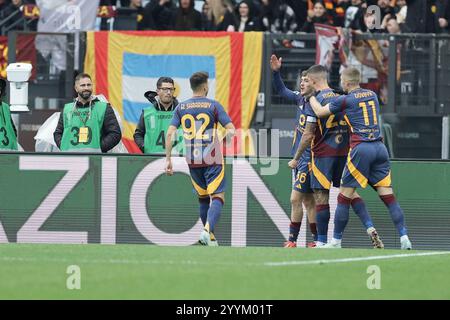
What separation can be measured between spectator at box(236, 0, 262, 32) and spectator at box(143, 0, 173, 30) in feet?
4.27

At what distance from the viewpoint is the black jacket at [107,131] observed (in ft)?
55.8

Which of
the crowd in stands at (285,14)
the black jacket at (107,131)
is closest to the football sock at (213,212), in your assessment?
the black jacket at (107,131)

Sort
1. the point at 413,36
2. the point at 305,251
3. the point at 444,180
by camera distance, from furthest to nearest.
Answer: the point at 413,36
the point at 444,180
the point at 305,251

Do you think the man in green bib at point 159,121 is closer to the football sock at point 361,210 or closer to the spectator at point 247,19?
the football sock at point 361,210

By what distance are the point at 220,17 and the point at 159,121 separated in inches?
267

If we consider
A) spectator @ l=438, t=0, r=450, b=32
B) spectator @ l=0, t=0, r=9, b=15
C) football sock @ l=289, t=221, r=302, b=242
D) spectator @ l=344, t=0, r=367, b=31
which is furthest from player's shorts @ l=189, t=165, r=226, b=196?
spectator @ l=0, t=0, r=9, b=15

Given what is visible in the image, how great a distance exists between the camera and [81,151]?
17156mm

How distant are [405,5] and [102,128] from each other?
323 inches

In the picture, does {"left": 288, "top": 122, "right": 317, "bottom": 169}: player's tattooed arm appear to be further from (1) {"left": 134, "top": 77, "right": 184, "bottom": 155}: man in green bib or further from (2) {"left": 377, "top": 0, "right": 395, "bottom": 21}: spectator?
(2) {"left": 377, "top": 0, "right": 395, "bottom": 21}: spectator

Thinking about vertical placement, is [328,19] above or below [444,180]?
above

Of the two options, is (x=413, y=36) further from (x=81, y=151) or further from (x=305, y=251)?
(x=305, y=251)

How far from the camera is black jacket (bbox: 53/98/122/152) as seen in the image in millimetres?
17000

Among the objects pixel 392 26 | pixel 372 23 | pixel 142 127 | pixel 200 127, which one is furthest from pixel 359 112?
pixel 372 23
